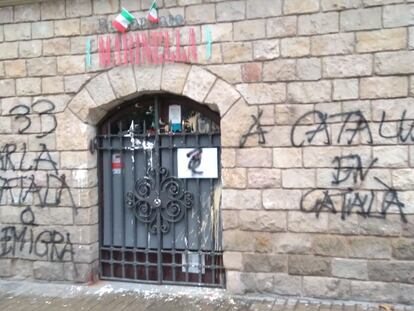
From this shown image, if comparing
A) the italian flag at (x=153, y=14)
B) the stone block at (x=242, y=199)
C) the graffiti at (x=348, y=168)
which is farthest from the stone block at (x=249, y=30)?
the stone block at (x=242, y=199)

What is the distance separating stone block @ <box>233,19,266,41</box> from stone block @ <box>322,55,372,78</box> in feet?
2.45

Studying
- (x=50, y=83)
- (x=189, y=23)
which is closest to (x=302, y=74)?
(x=189, y=23)

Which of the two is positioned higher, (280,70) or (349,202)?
(280,70)

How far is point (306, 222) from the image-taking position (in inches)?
209

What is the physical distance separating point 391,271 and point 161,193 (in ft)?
8.67

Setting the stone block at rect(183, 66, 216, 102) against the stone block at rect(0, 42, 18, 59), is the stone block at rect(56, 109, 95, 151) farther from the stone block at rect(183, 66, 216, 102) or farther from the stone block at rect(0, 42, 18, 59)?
the stone block at rect(183, 66, 216, 102)

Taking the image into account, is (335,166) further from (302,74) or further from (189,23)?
(189,23)

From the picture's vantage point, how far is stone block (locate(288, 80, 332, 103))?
5.22 meters

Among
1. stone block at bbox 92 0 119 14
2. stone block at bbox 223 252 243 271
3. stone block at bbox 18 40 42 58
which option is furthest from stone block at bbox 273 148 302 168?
stone block at bbox 18 40 42 58

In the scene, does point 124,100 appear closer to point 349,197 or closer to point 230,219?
point 230,219

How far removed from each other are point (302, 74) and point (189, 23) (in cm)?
138

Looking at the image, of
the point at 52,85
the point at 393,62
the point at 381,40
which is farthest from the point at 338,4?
the point at 52,85

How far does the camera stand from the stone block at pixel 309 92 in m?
5.22

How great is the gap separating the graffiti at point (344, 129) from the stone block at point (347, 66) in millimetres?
392
